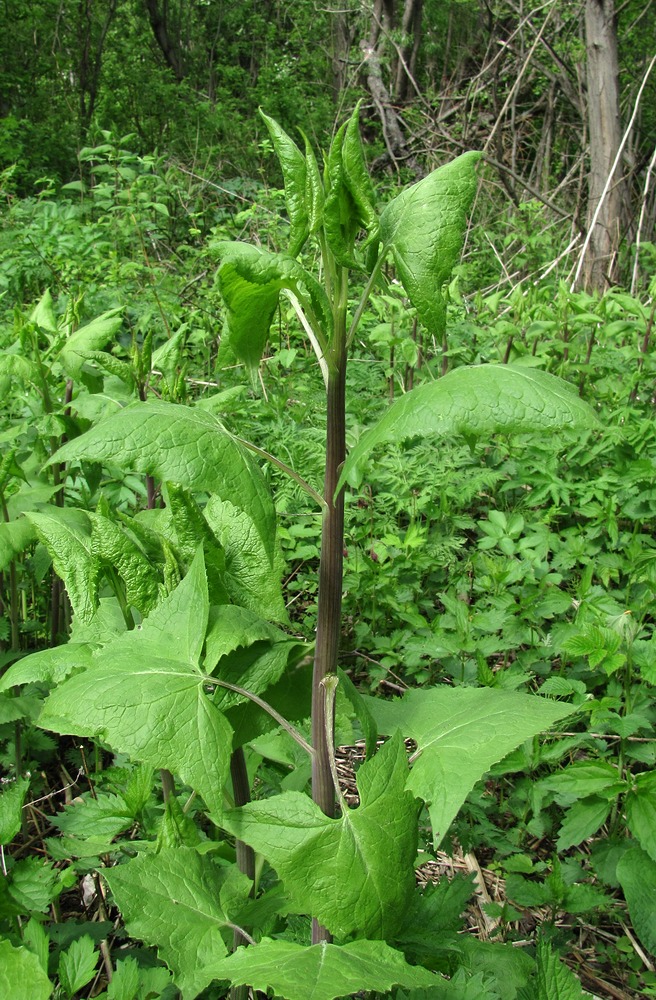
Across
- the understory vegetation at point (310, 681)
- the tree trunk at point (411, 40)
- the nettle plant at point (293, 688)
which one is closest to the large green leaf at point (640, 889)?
the understory vegetation at point (310, 681)

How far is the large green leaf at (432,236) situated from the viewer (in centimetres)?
96

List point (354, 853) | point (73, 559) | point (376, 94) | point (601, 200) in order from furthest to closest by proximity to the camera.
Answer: point (376, 94), point (601, 200), point (73, 559), point (354, 853)

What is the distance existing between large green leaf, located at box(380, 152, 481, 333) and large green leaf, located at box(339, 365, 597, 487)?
171mm

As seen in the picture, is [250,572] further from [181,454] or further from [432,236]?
[432,236]

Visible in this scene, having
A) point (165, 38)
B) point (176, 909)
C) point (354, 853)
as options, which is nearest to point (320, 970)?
point (354, 853)

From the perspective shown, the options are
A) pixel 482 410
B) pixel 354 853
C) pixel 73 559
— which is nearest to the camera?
pixel 482 410

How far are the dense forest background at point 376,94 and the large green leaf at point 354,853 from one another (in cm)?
442

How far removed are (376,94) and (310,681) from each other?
9323 millimetres

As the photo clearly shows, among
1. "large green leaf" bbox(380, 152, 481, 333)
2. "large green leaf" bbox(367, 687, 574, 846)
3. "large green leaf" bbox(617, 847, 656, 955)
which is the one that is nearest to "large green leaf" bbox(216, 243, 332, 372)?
"large green leaf" bbox(380, 152, 481, 333)

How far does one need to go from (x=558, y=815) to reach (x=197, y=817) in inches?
30.8

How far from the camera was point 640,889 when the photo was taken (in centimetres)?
132

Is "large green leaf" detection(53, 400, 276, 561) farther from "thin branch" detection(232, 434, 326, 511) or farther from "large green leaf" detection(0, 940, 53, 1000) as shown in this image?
"large green leaf" detection(0, 940, 53, 1000)

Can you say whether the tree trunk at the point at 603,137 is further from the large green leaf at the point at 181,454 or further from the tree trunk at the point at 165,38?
the tree trunk at the point at 165,38

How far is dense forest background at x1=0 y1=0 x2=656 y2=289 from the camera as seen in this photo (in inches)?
211
